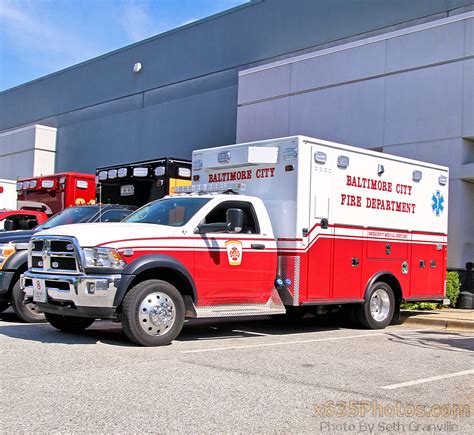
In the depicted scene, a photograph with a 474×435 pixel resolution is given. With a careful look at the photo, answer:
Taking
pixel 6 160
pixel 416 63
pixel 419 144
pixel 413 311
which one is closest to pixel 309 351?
pixel 413 311

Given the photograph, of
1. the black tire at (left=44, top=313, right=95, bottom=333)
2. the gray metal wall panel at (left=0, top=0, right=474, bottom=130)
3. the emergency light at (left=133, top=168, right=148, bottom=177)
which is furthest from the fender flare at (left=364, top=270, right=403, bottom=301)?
the gray metal wall panel at (left=0, top=0, right=474, bottom=130)

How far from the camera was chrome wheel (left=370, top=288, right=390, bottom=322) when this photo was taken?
11.4 meters

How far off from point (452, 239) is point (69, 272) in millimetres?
10370

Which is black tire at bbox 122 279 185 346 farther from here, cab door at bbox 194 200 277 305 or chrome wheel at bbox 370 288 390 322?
chrome wheel at bbox 370 288 390 322

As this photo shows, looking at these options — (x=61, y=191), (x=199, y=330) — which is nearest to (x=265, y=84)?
(x=61, y=191)

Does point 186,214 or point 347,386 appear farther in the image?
point 186,214

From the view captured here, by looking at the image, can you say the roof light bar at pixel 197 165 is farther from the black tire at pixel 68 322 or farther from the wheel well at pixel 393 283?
the wheel well at pixel 393 283

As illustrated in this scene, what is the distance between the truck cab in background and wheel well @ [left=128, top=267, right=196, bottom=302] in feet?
19.6

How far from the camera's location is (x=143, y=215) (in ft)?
31.8

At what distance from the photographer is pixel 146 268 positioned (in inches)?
328

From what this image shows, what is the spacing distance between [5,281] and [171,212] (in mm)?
3141

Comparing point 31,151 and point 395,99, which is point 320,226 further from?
point 31,151

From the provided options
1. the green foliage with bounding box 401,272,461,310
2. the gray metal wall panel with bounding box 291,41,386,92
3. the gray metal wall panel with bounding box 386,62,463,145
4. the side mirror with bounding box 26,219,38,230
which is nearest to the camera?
the side mirror with bounding box 26,219,38,230

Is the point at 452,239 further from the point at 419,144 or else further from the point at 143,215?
the point at 143,215
